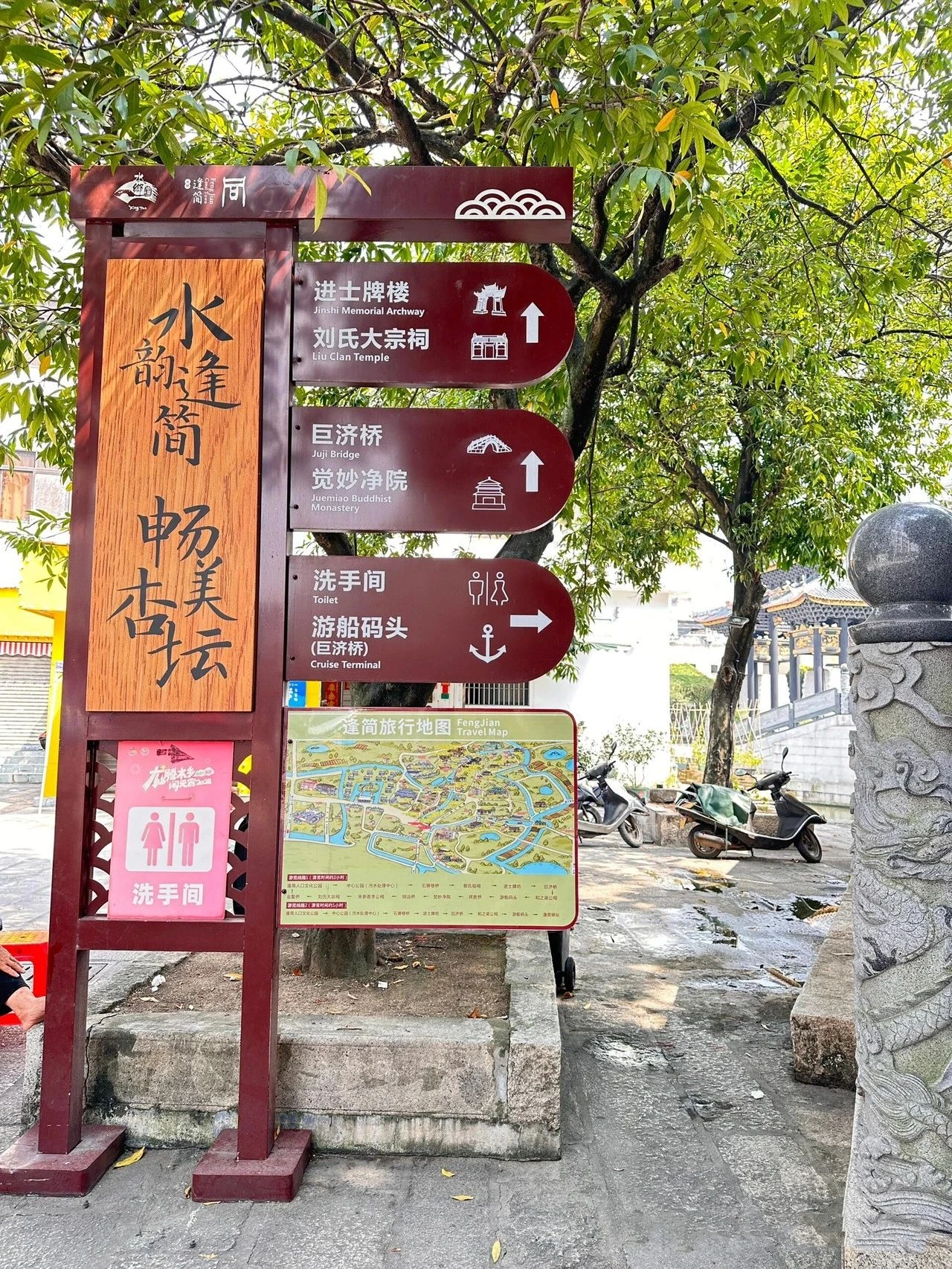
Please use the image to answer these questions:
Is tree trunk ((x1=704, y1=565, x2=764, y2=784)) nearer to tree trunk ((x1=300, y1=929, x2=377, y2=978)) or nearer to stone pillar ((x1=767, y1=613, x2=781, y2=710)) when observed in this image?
tree trunk ((x1=300, y1=929, x2=377, y2=978))

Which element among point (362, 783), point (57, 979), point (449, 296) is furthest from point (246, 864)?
point (449, 296)

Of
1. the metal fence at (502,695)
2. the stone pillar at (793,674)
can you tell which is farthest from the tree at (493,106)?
the stone pillar at (793,674)

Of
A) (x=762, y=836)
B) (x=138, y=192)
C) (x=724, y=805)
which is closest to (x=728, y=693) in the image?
(x=724, y=805)

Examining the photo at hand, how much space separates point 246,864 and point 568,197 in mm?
2760

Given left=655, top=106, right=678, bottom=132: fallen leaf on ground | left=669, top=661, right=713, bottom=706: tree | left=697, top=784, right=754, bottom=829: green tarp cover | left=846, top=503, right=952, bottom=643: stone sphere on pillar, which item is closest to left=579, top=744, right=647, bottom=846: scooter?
left=697, top=784, right=754, bottom=829: green tarp cover

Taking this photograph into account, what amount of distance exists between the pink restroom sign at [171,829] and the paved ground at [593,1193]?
94cm

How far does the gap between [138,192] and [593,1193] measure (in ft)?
12.9

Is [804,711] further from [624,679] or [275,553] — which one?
[275,553]

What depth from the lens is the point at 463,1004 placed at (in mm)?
3924

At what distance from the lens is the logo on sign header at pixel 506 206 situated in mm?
3316

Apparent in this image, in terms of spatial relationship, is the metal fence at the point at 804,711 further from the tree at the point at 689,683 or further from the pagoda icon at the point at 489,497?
the pagoda icon at the point at 489,497

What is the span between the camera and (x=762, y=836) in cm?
1078

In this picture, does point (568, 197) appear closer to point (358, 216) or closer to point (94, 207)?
point (358, 216)

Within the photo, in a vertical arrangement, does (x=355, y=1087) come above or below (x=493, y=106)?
below
